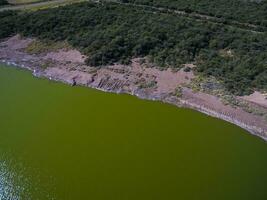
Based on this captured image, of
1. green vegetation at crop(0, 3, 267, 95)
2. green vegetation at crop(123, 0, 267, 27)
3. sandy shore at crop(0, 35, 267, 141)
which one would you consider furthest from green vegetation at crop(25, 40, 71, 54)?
green vegetation at crop(123, 0, 267, 27)

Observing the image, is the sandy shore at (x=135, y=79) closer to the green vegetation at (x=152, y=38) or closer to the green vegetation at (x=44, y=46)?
the green vegetation at (x=44, y=46)

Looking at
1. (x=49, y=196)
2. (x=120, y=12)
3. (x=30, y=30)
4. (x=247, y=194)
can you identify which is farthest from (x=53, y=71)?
(x=247, y=194)

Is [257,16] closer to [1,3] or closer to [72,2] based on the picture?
[72,2]

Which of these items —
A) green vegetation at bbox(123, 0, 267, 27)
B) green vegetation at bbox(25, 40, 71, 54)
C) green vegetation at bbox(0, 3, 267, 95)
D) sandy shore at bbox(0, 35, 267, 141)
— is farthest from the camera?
green vegetation at bbox(123, 0, 267, 27)

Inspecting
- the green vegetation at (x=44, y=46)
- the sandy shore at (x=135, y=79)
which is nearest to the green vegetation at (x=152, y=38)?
the green vegetation at (x=44, y=46)

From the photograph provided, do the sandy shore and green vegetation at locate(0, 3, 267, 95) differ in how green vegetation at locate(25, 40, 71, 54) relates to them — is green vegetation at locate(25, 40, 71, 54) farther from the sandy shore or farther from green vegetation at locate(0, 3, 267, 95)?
green vegetation at locate(0, 3, 267, 95)

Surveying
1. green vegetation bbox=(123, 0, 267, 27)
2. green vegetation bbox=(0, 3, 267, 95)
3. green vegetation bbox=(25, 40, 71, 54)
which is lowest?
green vegetation bbox=(25, 40, 71, 54)

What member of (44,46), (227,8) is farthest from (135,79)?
(227,8)
